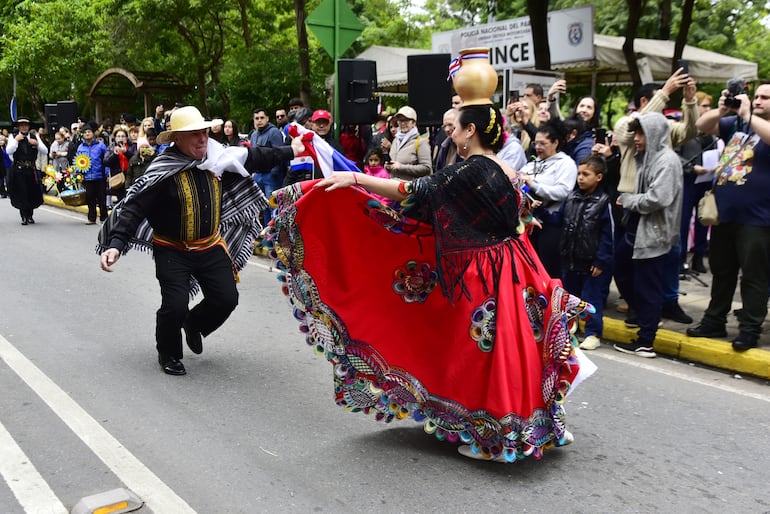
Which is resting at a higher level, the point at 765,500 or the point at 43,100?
the point at 43,100

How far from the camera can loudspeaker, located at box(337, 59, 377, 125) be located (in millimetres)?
9758

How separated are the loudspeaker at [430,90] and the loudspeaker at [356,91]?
2.79 ft

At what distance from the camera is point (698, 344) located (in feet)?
19.6

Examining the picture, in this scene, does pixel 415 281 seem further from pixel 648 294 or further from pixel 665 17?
pixel 665 17

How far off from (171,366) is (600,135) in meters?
4.28

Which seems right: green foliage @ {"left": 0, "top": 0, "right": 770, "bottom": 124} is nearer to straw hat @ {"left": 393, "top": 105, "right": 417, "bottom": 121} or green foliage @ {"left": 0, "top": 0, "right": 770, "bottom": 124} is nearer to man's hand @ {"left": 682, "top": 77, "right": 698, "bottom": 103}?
straw hat @ {"left": 393, "top": 105, "right": 417, "bottom": 121}

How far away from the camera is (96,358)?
18.7 feet

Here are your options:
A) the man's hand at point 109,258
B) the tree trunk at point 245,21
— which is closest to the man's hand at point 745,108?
the man's hand at point 109,258

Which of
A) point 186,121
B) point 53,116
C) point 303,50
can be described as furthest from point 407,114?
point 53,116

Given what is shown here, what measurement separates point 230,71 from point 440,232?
1875 centimetres

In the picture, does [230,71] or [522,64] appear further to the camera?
[230,71]

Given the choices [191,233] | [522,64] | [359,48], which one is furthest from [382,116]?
[359,48]

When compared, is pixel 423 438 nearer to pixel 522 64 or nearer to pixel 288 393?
pixel 288 393

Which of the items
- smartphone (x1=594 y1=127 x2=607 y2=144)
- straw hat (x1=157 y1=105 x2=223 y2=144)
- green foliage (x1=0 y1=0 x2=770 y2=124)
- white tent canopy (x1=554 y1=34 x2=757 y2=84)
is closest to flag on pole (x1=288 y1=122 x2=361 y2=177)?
straw hat (x1=157 y1=105 x2=223 y2=144)
